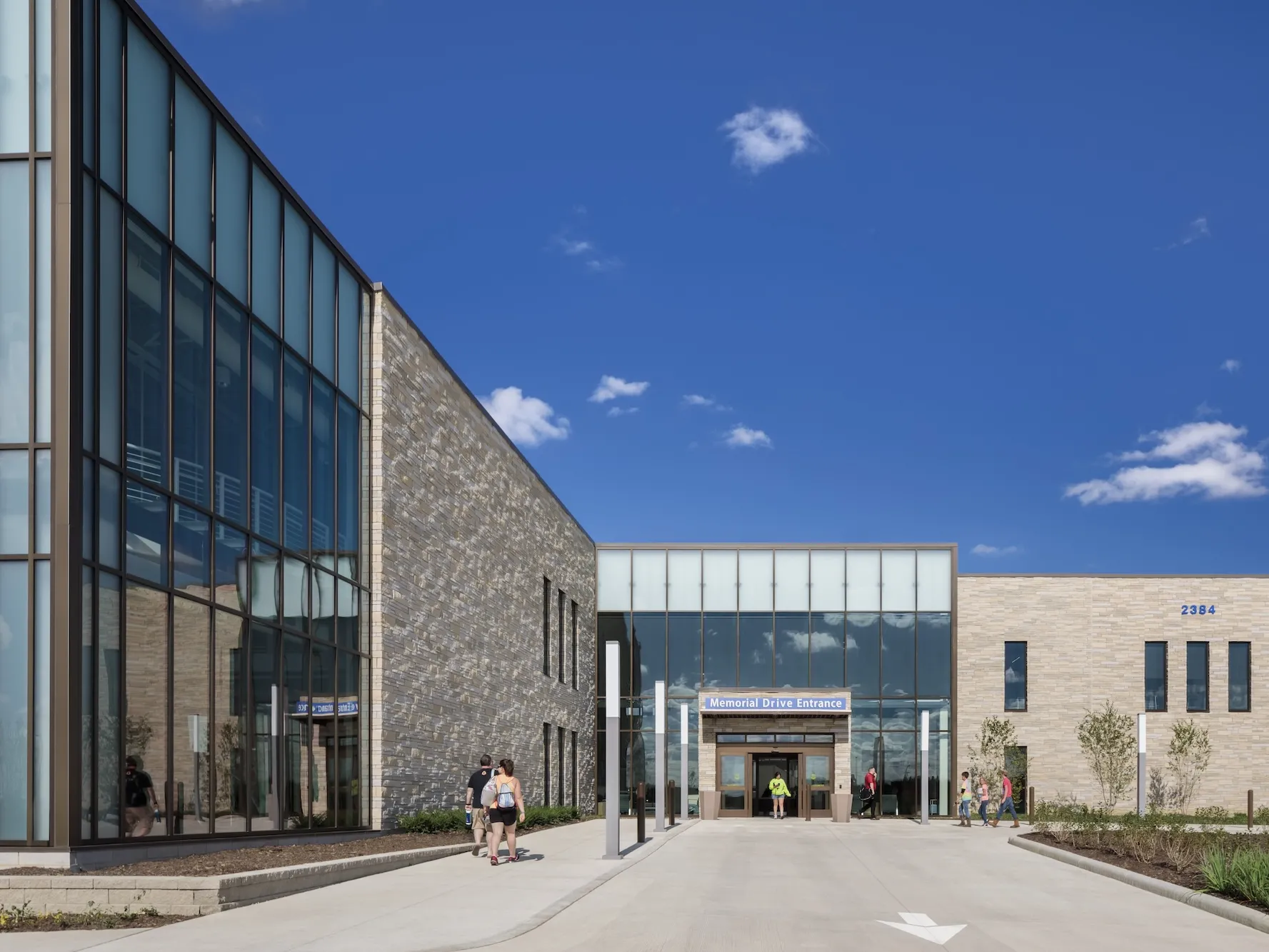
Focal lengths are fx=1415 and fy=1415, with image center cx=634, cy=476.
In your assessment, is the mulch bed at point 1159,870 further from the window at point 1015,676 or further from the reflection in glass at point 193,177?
the window at point 1015,676

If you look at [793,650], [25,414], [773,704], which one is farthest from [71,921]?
[793,650]

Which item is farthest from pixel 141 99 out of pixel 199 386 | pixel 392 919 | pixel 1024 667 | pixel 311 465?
pixel 1024 667

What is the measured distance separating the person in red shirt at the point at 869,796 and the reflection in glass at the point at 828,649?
316 cm

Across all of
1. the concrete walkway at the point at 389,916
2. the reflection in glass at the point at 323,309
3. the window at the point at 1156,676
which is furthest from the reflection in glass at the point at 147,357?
the window at the point at 1156,676

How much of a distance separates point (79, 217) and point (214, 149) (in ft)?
14.7

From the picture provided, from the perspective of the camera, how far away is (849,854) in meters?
25.9

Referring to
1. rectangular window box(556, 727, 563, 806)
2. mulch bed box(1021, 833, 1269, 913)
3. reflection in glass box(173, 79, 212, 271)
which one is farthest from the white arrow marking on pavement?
rectangular window box(556, 727, 563, 806)

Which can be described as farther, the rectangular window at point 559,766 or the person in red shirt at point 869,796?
the person in red shirt at point 869,796

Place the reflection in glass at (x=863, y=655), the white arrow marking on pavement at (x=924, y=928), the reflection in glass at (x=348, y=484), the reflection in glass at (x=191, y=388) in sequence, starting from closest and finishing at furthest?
the white arrow marking on pavement at (x=924, y=928)
the reflection in glass at (x=191, y=388)
the reflection in glass at (x=348, y=484)
the reflection in glass at (x=863, y=655)

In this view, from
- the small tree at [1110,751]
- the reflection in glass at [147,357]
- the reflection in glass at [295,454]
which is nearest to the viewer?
the reflection in glass at [147,357]

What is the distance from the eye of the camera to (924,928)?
14.1 meters

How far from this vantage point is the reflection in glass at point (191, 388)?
18.7m

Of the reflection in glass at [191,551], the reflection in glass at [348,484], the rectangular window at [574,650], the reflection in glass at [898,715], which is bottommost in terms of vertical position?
the reflection in glass at [898,715]

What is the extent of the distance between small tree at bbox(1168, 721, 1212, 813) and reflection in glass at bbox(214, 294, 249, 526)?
35.5 meters
